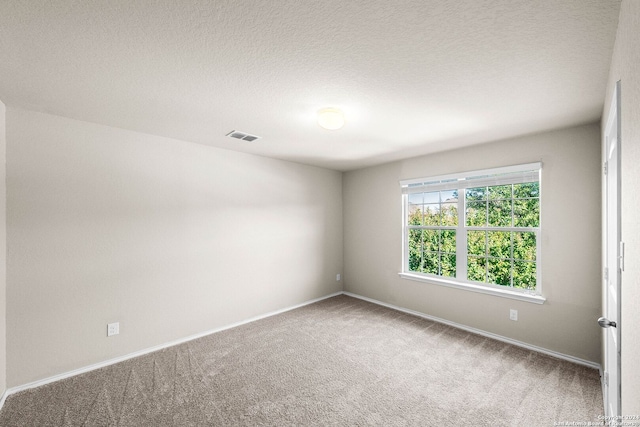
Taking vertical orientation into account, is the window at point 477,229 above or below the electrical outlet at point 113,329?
above

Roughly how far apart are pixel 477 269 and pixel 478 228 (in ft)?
1.76

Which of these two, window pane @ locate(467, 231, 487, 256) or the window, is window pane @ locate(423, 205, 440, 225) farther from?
window pane @ locate(467, 231, 487, 256)

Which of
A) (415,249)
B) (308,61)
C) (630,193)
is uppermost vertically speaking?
(308,61)

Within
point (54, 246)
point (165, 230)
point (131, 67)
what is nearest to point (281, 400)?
point (165, 230)

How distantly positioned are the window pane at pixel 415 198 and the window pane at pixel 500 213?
0.95 m

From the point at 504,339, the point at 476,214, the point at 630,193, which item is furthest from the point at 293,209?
the point at 630,193

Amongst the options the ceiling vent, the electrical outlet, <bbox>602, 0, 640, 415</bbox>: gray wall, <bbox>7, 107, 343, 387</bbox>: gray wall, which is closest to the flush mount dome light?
the ceiling vent

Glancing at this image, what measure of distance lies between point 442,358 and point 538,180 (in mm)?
2203

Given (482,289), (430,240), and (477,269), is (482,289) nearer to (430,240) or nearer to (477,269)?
(477,269)

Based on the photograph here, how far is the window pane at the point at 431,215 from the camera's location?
4055 mm

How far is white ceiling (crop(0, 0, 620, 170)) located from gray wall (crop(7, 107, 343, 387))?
1.39ft

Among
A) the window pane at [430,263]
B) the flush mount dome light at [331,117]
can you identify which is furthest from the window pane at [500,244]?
the flush mount dome light at [331,117]

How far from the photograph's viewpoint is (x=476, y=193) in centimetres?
364

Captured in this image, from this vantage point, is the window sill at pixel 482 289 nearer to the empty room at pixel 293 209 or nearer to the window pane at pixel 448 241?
the empty room at pixel 293 209
